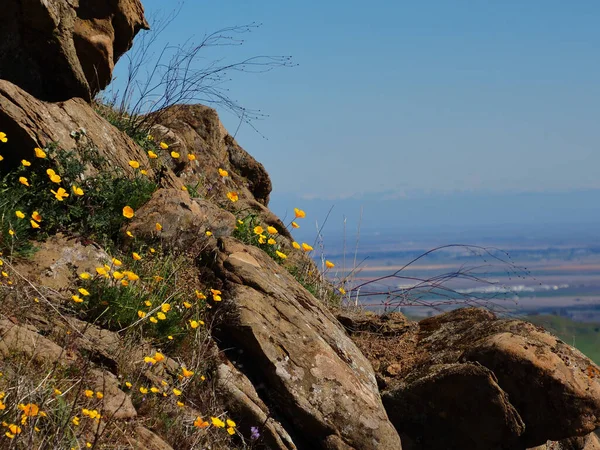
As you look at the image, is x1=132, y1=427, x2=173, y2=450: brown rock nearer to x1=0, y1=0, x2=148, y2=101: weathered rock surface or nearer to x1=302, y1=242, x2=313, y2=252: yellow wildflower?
x1=0, y1=0, x2=148, y2=101: weathered rock surface

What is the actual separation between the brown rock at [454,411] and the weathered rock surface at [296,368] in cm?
40

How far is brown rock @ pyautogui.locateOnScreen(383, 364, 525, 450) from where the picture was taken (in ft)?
20.9

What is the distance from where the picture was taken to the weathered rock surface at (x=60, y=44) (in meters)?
6.96

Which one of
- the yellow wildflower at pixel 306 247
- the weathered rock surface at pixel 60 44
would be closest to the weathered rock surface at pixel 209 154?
the yellow wildflower at pixel 306 247

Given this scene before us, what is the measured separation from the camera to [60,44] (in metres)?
7.07

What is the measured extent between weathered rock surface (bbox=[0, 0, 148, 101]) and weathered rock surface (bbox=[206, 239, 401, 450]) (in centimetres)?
239

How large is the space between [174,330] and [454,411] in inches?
98.3

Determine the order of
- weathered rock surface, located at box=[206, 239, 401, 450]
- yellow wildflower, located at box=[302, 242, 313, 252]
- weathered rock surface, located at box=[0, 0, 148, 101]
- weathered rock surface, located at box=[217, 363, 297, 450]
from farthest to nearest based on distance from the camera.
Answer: yellow wildflower, located at box=[302, 242, 313, 252] < weathered rock surface, located at box=[0, 0, 148, 101] < weathered rock surface, located at box=[206, 239, 401, 450] < weathered rock surface, located at box=[217, 363, 297, 450]

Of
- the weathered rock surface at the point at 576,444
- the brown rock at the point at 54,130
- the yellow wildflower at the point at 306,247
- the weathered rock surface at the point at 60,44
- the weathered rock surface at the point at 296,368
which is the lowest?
the weathered rock surface at the point at 576,444

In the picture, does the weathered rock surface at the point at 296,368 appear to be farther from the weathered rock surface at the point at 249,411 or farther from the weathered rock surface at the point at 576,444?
the weathered rock surface at the point at 576,444

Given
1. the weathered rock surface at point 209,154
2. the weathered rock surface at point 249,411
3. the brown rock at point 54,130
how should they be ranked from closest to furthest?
the weathered rock surface at point 249,411
the brown rock at point 54,130
the weathered rock surface at point 209,154

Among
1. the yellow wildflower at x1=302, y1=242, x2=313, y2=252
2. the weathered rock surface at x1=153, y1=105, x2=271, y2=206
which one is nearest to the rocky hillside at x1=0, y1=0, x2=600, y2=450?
the yellow wildflower at x1=302, y1=242, x2=313, y2=252

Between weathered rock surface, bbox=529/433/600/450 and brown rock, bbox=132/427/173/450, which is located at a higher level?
weathered rock surface, bbox=529/433/600/450

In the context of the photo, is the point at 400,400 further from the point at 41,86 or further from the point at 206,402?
the point at 41,86
